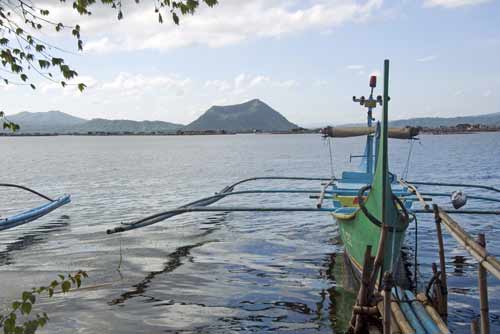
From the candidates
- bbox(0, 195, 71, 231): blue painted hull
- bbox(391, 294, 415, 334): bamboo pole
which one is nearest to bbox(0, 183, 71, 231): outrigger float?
bbox(0, 195, 71, 231): blue painted hull

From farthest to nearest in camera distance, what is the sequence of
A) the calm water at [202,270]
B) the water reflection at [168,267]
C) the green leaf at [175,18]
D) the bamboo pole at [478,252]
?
the water reflection at [168,267] < the calm water at [202,270] < the bamboo pole at [478,252] < the green leaf at [175,18]

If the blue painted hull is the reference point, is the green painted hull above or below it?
above

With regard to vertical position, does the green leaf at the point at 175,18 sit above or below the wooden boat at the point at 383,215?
above

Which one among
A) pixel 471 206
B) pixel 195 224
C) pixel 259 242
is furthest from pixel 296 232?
pixel 471 206

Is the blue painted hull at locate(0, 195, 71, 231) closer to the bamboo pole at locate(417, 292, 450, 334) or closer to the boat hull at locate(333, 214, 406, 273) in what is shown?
the boat hull at locate(333, 214, 406, 273)

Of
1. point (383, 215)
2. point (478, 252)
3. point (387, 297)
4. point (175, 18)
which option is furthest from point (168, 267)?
point (175, 18)

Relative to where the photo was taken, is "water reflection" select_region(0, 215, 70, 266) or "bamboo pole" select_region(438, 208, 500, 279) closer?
"bamboo pole" select_region(438, 208, 500, 279)

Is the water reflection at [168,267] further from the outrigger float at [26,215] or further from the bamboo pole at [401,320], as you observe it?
the outrigger float at [26,215]

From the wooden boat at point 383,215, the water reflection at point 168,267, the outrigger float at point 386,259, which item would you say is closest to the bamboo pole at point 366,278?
the outrigger float at point 386,259

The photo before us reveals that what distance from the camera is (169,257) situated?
15742 mm

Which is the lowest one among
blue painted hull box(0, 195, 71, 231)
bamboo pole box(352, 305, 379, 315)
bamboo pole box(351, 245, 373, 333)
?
blue painted hull box(0, 195, 71, 231)

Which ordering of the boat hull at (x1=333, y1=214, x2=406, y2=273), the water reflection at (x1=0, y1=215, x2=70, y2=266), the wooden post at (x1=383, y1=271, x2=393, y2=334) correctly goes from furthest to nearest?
the water reflection at (x1=0, y1=215, x2=70, y2=266) → the boat hull at (x1=333, y1=214, x2=406, y2=273) → the wooden post at (x1=383, y1=271, x2=393, y2=334)

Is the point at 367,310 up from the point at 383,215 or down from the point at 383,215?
down

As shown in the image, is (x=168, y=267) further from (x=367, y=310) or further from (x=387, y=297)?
(x=387, y=297)
